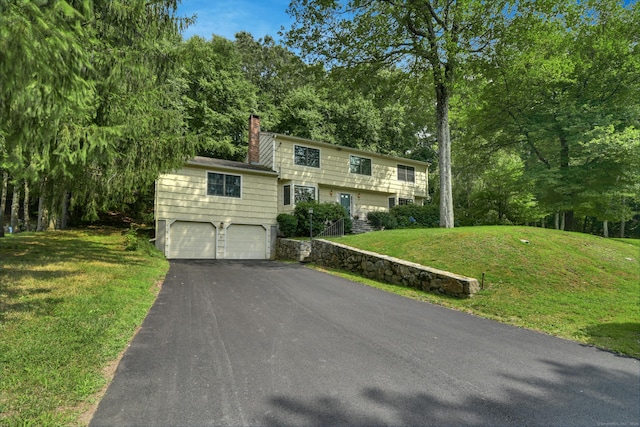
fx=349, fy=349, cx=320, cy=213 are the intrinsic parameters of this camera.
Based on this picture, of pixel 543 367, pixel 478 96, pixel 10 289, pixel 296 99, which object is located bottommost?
pixel 543 367

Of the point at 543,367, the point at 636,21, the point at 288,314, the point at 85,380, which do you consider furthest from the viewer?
the point at 636,21

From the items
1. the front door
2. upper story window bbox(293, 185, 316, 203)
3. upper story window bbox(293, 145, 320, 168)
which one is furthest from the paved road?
the front door

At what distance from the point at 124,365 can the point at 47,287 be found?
442 centimetres

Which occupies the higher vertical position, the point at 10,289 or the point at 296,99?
the point at 296,99

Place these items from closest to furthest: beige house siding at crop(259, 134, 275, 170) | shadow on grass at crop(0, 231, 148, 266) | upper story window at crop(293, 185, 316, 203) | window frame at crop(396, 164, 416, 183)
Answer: shadow on grass at crop(0, 231, 148, 266) < beige house siding at crop(259, 134, 275, 170) < upper story window at crop(293, 185, 316, 203) < window frame at crop(396, 164, 416, 183)

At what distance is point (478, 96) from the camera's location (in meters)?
18.7

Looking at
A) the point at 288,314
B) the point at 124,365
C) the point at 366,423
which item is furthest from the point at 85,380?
the point at 288,314

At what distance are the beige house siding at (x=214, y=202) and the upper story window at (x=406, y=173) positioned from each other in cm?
983

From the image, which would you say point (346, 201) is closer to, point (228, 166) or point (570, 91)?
Answer: point (228, 166)

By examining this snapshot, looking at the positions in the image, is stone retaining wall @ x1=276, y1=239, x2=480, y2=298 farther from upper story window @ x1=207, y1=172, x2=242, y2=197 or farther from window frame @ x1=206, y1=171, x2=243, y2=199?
upper story window @ x1=207, y1=172, x2=242, y2=197

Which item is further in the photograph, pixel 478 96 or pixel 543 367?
pixel 478 96

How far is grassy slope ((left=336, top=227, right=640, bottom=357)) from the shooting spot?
6.07m

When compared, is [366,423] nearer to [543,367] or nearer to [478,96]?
[543,367]

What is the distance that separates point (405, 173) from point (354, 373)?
887 inches
